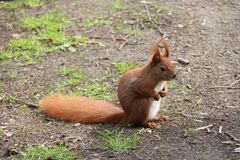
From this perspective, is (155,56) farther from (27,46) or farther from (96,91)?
(27,46)

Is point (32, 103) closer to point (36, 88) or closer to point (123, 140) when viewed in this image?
point (36, 88)

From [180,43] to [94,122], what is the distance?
1.75m

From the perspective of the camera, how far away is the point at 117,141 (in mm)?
3396

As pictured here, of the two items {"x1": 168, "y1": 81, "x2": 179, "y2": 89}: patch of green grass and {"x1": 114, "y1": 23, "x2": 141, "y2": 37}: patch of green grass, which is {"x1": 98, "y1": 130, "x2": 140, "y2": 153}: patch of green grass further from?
{"x1": 114, "y1": 23, "x2": 141, "y2": 37}: patch of green grass

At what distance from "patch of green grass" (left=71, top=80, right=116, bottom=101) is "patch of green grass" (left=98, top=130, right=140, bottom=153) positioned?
2.04 ft

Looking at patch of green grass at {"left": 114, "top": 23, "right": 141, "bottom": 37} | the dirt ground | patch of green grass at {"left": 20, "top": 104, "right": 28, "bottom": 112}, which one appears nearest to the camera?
the dirt ground

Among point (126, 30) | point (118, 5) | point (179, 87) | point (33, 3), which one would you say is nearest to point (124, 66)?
point (179, 87)

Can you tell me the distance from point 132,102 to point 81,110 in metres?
0.42

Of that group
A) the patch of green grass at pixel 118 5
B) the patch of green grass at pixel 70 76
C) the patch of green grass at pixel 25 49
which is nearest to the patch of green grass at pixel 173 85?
the patch of green grass at pixel 70 76

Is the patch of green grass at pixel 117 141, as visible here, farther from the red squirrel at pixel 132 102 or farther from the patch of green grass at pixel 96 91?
the patch of green grass at pixel 96 91

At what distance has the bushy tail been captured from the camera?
3.66 meters

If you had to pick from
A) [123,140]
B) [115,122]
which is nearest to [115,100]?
[115,122]

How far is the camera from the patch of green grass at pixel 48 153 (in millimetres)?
3299

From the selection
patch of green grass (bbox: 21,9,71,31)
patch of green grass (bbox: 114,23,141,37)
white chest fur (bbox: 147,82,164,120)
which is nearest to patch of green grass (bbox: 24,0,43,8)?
patch of green grass (bbox: 21,9,71,31)
